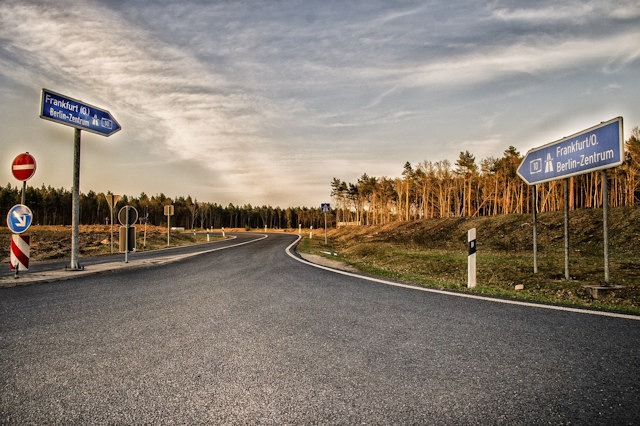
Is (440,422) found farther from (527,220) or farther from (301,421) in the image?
(527,220)

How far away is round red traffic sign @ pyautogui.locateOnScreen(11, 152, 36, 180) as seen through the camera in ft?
29.2

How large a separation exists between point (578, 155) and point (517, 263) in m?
5.94

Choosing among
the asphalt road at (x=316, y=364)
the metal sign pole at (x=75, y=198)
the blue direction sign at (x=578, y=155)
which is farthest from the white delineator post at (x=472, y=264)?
the metal sign pole at (x=75, y=198)

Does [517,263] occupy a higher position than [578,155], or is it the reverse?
[578,155]

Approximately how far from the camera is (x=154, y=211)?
150625mm

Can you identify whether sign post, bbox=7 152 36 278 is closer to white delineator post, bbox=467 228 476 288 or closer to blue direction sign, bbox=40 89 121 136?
blue direction sign, bbox=40 89 121 136

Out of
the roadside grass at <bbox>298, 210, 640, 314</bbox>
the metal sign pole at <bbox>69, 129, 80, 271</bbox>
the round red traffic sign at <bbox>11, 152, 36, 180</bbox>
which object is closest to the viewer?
the roadside grass at <bbox>298, 210, 640, 314</bbox>

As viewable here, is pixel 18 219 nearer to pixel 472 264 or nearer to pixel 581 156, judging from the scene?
pixel 472 264

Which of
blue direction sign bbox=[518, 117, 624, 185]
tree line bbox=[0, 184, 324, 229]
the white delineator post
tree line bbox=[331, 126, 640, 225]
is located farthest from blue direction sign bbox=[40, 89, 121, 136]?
tree line bbox=[0, 184, 324, 229]

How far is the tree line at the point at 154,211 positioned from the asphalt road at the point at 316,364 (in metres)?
90.1

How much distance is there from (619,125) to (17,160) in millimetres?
13606

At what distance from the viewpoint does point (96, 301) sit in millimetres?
6086

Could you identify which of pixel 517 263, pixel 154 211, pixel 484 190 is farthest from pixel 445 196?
pixel 154 211

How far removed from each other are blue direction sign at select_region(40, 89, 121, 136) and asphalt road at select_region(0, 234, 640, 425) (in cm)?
643
